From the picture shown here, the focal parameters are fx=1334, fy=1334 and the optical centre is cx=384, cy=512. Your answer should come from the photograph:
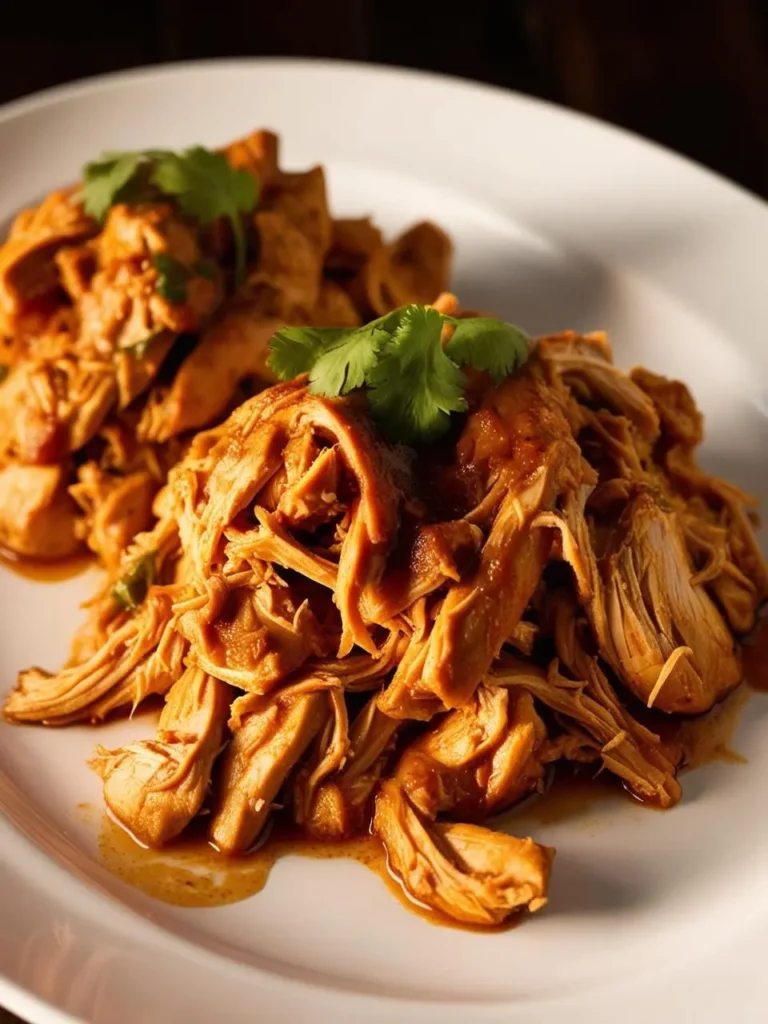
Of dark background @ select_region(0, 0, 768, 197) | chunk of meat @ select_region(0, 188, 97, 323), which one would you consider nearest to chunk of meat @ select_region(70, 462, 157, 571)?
chunk of meat @ select_region(0, 188, 97, 323)

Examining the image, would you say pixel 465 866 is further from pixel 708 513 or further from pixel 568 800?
pixel 708 513

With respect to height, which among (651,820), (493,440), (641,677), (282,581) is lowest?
(651,820)

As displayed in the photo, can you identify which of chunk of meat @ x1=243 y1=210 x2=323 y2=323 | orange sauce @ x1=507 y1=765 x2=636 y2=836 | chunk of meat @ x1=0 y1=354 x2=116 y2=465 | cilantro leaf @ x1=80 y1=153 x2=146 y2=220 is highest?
cilantro leaf @ x1=80 y1=153 x2=146 y2=220

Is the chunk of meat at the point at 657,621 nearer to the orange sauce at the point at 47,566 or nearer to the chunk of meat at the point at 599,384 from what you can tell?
the chunk of meat at the point at 599,384

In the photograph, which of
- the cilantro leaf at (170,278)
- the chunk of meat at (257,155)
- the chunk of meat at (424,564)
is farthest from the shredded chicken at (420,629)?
the chunk of meat at (257,155)

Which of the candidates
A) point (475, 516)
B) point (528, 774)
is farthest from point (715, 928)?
point (475, 516)

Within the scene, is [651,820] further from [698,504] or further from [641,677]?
[698,504]

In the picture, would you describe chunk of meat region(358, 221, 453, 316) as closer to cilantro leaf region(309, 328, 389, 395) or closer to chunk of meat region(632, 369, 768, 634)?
chunk of meat region(632, 369, 768, 634)
